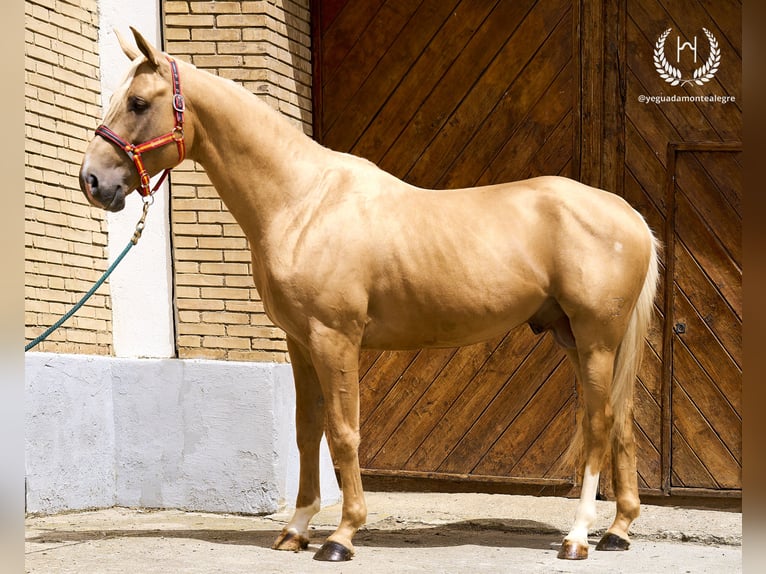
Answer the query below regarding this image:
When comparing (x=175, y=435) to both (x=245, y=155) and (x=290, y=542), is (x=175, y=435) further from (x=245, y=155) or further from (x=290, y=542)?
(x=245, y=155)

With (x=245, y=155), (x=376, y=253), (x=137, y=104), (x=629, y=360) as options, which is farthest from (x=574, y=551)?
(x=137, y=104)

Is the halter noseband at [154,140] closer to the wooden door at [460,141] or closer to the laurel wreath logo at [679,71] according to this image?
the wooden door at [460,141]

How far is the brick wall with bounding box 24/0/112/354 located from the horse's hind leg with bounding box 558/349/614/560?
3.33 meters

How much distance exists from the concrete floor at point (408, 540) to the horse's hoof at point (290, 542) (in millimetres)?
76

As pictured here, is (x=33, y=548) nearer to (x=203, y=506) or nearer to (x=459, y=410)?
(x=203, y=506)

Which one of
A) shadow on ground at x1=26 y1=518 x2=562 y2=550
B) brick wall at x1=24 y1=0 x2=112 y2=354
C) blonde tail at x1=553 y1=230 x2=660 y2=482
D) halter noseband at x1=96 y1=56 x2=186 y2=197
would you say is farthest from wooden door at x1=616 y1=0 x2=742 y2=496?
brick wall at x1=24 y1=0 x2=112 y2=354

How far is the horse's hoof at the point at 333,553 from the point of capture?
15.6ft

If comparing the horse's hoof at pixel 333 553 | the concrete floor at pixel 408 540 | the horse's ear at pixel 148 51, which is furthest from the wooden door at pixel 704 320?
the horse's ear at pixel 148 51

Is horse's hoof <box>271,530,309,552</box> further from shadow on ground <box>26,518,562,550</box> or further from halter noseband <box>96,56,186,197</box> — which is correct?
halter noseband <box>96,56,186,197</box>

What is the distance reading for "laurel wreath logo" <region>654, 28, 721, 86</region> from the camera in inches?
260

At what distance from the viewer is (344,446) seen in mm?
4852

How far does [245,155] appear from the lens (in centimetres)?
500

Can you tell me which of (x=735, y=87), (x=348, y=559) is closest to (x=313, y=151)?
(x=348, y=559)

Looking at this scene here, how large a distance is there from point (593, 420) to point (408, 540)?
130cm
